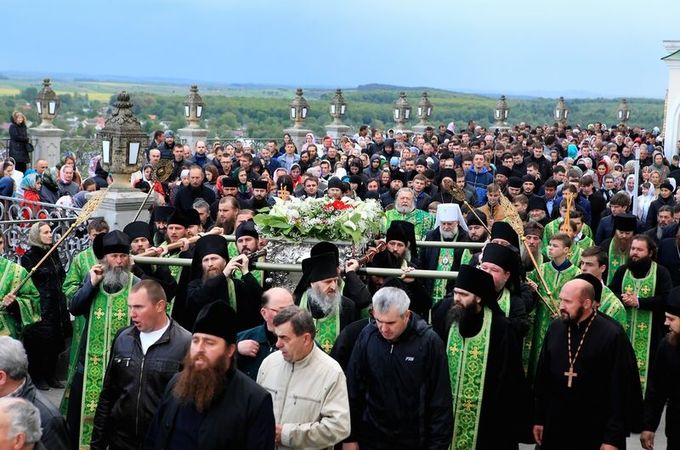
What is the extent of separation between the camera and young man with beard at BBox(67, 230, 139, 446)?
27.9ft

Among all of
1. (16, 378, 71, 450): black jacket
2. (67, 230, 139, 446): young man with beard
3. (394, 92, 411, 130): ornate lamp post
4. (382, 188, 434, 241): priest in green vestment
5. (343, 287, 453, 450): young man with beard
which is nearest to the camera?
(16, 378, 71, 450): black jacket

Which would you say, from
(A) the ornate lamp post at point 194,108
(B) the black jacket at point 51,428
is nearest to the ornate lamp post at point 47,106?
Answer: (A) the ornate lamp post at point 194,108

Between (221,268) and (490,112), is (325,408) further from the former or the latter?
(490,112)

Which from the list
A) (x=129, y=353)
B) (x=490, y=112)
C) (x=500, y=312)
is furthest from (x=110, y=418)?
(x=490, y=112)

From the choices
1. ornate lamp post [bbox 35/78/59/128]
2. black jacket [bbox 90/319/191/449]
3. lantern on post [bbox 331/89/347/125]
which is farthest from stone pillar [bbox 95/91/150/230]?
lantern on post [bbox 331/89/347/125]

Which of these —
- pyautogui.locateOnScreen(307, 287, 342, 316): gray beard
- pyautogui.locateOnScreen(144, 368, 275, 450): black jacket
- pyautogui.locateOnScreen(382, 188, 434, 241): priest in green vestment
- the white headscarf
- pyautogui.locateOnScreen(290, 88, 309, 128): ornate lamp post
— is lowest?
pyautogui.locateOnScreen(144, 368, 275, 450): black jacket

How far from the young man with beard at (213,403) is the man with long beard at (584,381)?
2.66 meters

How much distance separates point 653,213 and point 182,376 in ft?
34.9

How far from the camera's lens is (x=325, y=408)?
6488 millimetres

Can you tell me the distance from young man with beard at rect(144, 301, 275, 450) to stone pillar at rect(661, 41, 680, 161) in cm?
2793

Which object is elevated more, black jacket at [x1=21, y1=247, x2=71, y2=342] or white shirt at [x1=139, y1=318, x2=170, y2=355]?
white shirt at [x1=139, y1=318, x2=170, y2=355]

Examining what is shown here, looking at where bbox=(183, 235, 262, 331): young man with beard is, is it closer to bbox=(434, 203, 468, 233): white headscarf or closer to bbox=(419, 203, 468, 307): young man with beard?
bbox=(419, 203, 468, 307): young man with beard

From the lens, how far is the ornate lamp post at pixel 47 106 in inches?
1086

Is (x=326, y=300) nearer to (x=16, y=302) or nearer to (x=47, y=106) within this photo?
(x=16, y=302)
